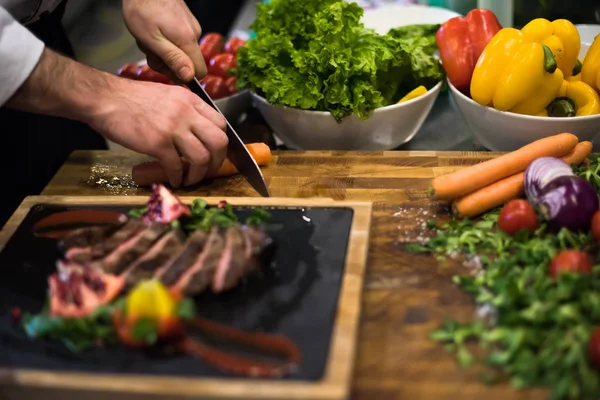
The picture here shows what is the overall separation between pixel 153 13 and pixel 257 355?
4.94 feet

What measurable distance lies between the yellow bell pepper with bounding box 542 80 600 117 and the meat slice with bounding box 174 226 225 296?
1370 millimetres

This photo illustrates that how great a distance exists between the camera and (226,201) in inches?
87.8

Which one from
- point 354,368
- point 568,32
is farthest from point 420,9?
point 354,368

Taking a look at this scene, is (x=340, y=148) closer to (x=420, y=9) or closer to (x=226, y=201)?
(x=226, y=201)

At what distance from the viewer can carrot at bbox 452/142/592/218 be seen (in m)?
2.21

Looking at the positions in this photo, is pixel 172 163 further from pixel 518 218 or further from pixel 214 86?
pixel 518 218

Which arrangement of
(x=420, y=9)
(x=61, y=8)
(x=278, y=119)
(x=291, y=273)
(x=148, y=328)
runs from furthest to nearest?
1. (x=420, y=9)
2. (x=61, y=8)
3. (x=278, y=119)
4. (x=291, y=273)
5. (x=148, y=328)

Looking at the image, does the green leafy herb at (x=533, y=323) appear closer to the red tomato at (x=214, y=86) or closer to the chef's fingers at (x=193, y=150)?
the chef's fingers at (x=193, y=150)

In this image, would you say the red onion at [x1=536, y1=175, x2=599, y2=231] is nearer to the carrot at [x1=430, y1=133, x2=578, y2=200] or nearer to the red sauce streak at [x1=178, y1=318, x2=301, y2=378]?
the carrot at [x1=430, y1=133, x2=578, y2=200]

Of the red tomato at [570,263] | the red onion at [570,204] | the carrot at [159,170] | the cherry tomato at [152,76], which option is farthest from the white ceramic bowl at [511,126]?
the cherry tomato at [152,76]

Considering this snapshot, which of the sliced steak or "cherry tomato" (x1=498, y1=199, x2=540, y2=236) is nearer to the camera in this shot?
the sliced steak

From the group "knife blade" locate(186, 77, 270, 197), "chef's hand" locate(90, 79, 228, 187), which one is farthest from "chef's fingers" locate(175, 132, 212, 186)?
"knife blade" locate(186, 77, 270, 197)

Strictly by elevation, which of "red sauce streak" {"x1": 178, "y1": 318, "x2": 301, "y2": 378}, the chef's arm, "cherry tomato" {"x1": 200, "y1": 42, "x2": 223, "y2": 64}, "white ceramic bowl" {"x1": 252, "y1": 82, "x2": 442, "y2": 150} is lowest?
"white ceramic bowl" {"x1": 252, "y1": 82, "x2": 442, "y2": 150}

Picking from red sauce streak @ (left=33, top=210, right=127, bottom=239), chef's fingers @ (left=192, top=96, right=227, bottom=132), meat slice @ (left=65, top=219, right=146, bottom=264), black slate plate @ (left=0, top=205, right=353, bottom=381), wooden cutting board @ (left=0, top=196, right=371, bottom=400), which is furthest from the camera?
chef's fingers @ (left=192, top=96, right=227, bottom=132)
